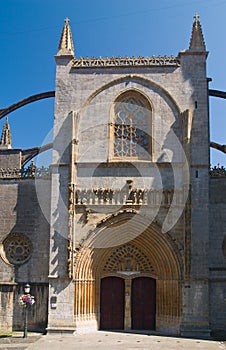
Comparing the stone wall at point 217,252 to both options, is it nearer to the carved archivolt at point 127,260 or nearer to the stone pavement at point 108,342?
the stone pavement at point 108,342

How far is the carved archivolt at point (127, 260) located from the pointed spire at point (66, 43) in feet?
28.7

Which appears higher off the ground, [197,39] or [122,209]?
[197,39]

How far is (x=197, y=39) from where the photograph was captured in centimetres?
1892

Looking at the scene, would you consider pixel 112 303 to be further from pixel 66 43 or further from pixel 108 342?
pixel 66 43

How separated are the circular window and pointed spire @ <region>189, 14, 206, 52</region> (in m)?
10.8

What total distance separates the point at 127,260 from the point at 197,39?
9.89 m

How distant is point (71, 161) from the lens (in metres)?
18.1

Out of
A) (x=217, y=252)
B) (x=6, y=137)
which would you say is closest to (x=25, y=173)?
(x=6, y=137)

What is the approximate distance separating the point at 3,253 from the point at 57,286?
3.10 meters

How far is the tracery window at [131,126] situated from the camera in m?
18.7

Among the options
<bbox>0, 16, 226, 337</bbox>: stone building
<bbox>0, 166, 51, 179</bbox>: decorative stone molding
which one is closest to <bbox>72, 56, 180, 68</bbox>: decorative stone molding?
<bbox>0, 16, 226, 337</bbox>: stone building

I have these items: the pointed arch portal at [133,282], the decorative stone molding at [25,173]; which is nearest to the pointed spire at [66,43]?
the decorative stone molding at [25,173]

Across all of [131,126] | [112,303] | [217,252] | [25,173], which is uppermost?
[131,126]

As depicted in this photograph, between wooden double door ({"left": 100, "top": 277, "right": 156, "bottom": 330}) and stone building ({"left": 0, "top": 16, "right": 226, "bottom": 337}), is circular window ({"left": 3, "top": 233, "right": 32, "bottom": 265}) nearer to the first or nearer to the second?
stone building ({"left": 0, "top": 16, "right": 226, "bottom": 337})
